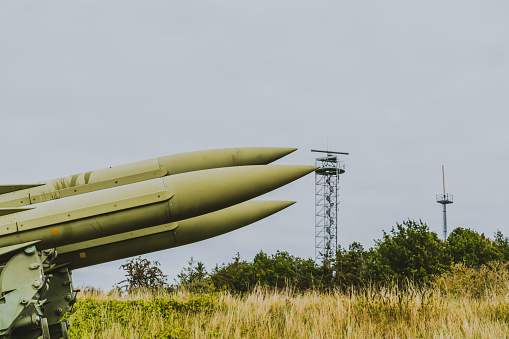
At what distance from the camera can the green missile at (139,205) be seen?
7723mm

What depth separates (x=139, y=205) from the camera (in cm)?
770

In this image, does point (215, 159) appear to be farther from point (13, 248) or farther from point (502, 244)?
point (502, 244)

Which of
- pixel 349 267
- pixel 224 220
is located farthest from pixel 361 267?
pixel 224 220

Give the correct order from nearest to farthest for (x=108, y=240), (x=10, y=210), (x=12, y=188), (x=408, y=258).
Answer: (x=10, y=210) → (x=108, y=240) → (x=12, y=188) → (x=408, y=258)

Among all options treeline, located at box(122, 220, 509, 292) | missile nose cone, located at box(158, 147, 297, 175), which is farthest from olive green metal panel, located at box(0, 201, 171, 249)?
treeline, located at box(122, 220, 509, 292)

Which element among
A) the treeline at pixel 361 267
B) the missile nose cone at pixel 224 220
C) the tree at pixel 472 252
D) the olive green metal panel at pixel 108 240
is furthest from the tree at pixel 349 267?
the olive green metal panel at pixel 108 240

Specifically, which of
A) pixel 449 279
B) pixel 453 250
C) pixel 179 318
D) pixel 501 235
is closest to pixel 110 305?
pixel 179 318

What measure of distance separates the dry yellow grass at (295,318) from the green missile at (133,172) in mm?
2973

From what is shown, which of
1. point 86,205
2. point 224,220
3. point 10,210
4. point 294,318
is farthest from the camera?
point 294,318

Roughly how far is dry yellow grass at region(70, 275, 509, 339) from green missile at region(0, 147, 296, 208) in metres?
2.97

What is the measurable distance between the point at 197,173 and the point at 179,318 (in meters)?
4.81

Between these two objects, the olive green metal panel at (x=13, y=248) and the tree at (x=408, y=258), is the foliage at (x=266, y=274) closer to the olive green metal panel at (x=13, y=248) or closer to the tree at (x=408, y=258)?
the tree at (x=408, y=258)

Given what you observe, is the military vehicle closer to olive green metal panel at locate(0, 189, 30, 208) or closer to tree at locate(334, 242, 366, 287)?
olive green metal panel at locate(0, 189, 30, 208)

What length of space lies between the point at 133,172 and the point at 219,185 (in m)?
1.73
